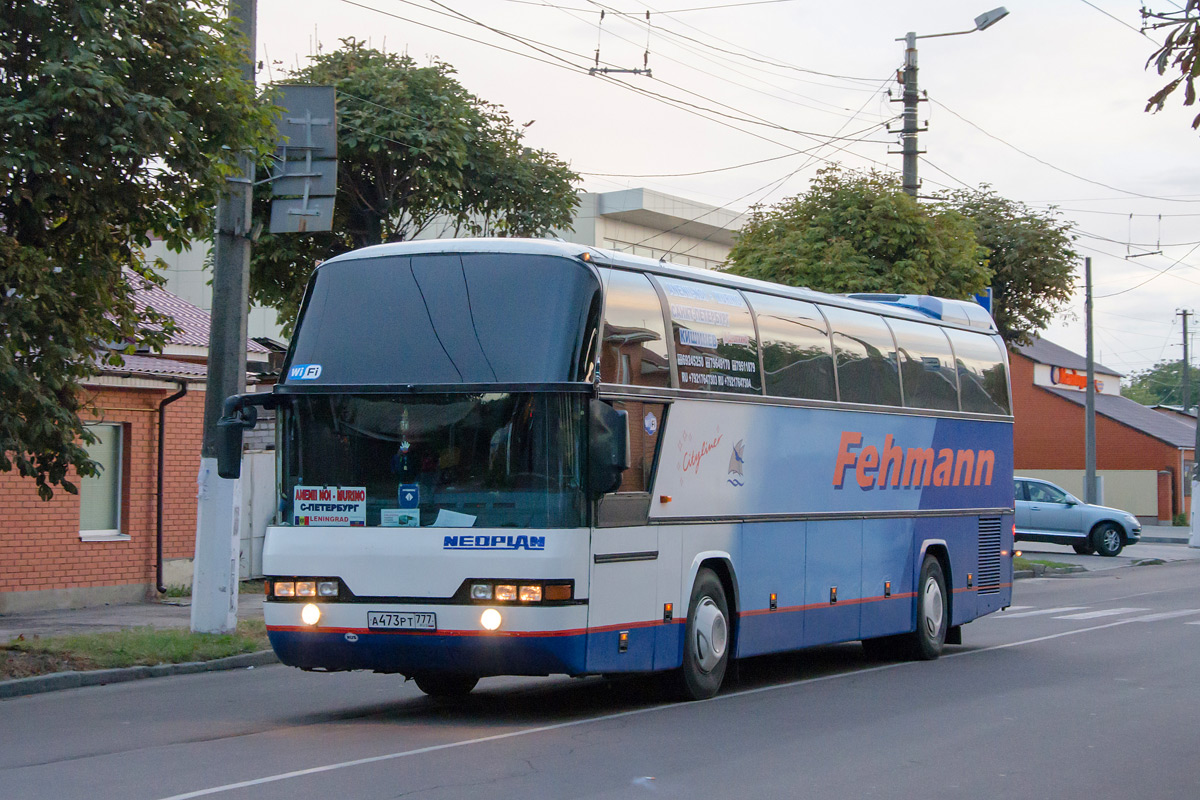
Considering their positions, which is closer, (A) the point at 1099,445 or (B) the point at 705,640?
(B) the point at 705,640

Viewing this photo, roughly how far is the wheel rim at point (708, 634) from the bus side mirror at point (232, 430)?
3584 millimetres

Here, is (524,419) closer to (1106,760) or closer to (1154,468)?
(1106,760)

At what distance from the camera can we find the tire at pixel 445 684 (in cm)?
1123

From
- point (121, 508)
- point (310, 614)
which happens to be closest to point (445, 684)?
point (310, 614)

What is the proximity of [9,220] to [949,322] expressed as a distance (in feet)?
31.9

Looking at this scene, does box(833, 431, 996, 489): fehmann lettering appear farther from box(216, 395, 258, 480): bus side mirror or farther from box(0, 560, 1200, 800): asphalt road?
box(216, 395, 258, 480): bus side mirror

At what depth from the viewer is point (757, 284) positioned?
1256cm

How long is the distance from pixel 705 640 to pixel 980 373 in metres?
6.74

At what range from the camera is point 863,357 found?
13.9 meters

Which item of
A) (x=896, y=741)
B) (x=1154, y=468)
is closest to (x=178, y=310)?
(x=896, y=741)

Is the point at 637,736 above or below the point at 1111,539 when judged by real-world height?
below

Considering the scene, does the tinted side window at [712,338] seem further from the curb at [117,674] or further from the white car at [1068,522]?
the white car at [1068,522]

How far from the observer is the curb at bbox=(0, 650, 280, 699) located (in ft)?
39.8

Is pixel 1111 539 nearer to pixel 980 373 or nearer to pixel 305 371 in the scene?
pixel 980 373
